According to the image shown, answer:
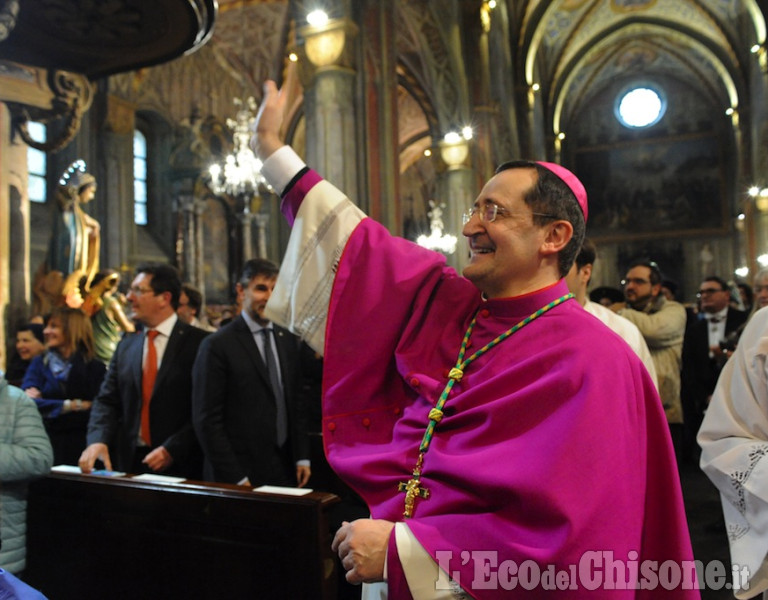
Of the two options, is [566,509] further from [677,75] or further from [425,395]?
[677,75]

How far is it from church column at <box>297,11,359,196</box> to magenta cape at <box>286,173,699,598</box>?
6.57 metres

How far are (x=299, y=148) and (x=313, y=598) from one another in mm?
17366

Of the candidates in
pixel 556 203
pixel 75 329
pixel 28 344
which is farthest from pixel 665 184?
pixel 556 203

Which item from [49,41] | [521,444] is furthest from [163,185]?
[521,444]

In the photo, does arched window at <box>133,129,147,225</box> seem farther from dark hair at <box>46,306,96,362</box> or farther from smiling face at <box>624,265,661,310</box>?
smiling face at <box>624,265,661,310</box>

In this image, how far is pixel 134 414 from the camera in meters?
3.69

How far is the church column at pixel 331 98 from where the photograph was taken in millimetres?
8281

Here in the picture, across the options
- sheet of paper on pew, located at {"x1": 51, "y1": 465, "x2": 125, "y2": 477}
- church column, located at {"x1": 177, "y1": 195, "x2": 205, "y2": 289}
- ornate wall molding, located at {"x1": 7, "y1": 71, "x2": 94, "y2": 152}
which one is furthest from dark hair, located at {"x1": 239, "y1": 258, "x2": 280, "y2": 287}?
church column, located at {"x1": 177, "y1": 195, "x2": 205, "y2": 289}

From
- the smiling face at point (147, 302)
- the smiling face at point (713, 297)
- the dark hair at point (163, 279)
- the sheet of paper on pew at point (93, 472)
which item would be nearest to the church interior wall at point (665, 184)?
the smiling face at point (713, 297)

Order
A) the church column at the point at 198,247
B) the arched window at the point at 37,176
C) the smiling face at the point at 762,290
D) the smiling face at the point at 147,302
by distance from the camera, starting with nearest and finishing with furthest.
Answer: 1. the smiling face at the point at 147,302
2. the smiling face at the point at 762,290
3. the arched window at the point at 37,176
4. the church column at the point at 198,247

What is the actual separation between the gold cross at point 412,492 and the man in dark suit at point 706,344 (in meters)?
5.24

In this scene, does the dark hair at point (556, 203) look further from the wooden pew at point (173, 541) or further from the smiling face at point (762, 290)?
the smiling face at point (762, 290)

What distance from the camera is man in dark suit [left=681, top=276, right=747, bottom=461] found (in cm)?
629

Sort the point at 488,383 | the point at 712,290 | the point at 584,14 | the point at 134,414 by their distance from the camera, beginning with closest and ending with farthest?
the point at 488,383
the point at 134,414
the point at 712,290
the point at 584,14
